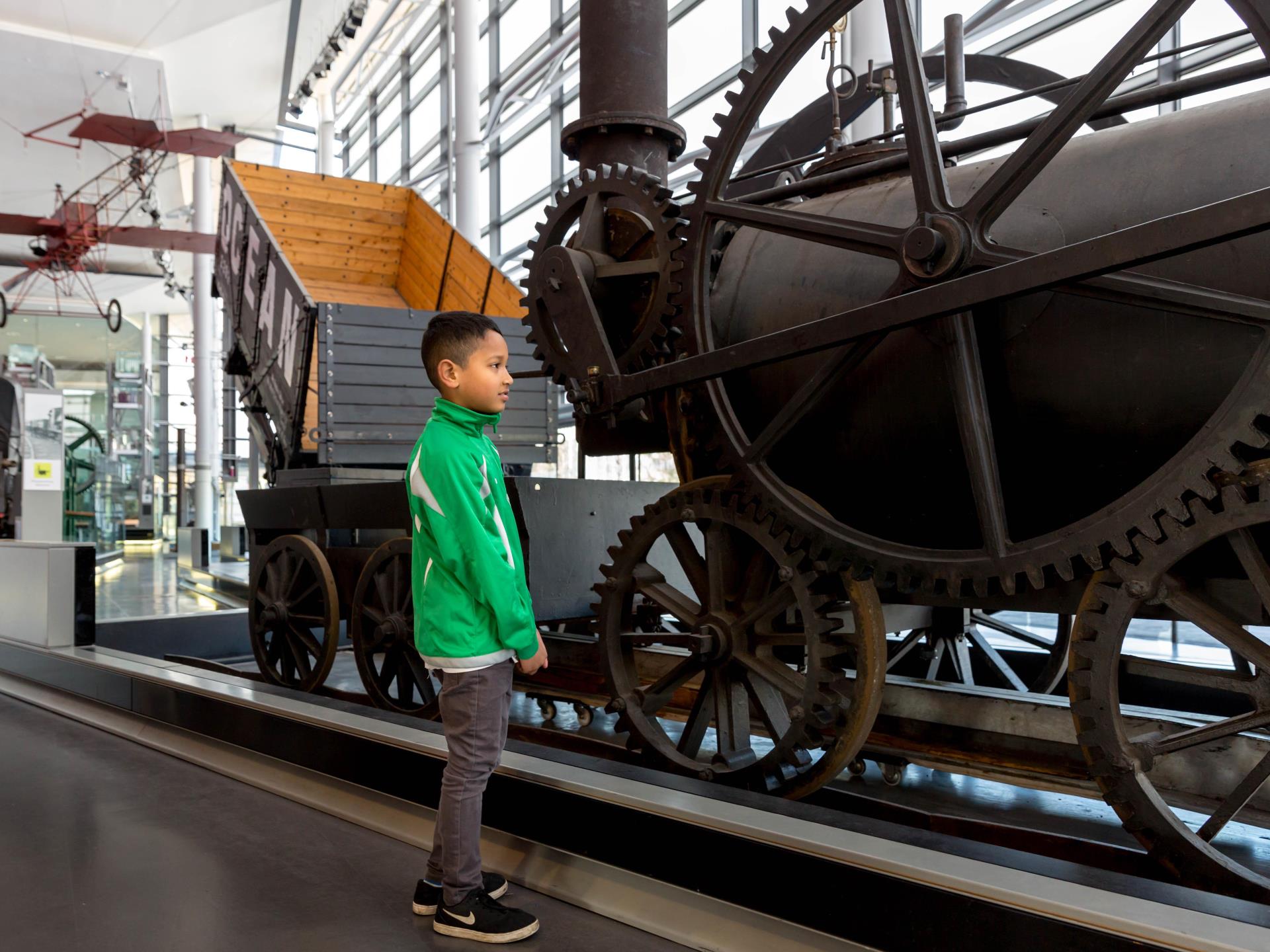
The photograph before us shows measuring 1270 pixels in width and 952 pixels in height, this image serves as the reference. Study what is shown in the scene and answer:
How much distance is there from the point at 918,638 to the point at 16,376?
14674 millimetres

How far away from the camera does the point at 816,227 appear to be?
215 cm

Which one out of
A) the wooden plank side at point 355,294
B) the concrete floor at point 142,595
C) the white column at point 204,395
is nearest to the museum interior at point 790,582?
the wooden plank side at point 355,294

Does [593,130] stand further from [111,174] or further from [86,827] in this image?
[111,174]

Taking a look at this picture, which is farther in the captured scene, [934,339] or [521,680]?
[521,680]

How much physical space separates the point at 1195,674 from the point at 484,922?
140 centimetres

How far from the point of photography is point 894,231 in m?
2.02

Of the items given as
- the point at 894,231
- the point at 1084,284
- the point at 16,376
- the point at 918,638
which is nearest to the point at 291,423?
the point at 918,638

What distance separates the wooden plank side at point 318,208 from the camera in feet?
22.3

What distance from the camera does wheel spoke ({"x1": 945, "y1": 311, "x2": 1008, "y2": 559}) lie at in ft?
6.33

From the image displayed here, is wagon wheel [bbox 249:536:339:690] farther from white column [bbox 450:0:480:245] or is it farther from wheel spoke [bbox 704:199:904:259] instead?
white column [bbox 450:0:480:245]

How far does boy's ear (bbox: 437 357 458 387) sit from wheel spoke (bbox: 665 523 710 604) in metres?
0.79

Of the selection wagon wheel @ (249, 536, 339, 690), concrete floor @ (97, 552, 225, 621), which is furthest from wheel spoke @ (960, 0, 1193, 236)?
concrete floor @ (97, 552, 225, 621)

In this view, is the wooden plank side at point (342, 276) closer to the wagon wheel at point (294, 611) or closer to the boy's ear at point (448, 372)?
the wagon wheel at point (294, 611)

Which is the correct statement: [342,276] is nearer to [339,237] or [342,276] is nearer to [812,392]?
[339,237]
